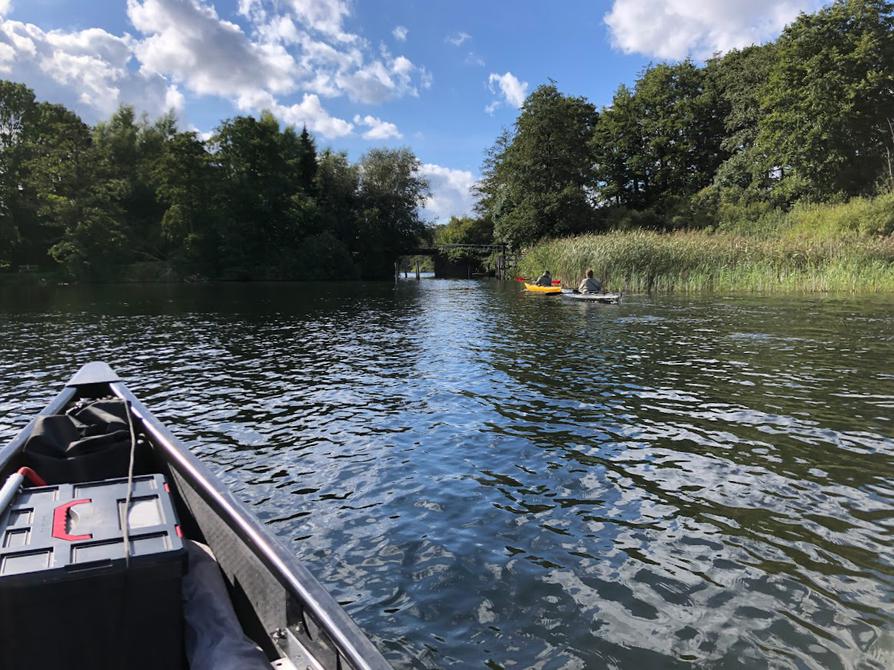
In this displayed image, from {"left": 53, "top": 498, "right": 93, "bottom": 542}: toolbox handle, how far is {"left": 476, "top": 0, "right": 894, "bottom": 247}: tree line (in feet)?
125

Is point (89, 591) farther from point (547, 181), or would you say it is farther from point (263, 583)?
point (547, 181)

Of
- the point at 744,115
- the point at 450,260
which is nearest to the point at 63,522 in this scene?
the point at 744,115

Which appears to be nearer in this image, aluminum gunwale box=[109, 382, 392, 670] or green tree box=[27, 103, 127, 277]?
aluminum gunwale box=[109, 382, 392, 670]

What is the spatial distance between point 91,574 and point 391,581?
225 centimetres

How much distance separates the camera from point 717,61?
56.3m

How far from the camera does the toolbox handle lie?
2.52 m

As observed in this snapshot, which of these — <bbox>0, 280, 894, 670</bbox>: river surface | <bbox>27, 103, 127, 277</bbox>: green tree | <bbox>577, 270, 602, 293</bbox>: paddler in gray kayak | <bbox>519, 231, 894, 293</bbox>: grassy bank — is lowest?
<bbox>0, 280, 894, 670</bbox>: river surface

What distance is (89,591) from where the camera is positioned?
7.72 feet

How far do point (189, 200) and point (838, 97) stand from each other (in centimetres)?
5566

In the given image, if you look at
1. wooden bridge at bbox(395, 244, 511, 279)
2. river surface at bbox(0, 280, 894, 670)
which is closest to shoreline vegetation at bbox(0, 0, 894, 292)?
wooden bridge at bbox(395, 244, 511, 279)

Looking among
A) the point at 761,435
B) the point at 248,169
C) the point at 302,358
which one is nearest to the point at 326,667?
the point at 761,435

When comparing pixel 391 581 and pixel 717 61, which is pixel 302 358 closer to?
pixel 391 581

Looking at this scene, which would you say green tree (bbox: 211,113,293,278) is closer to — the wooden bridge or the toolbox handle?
the wooden bridge

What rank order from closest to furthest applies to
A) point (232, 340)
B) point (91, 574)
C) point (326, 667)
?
1. point (326, 667)
2. point (91, 574)
3. point (232, 340)
